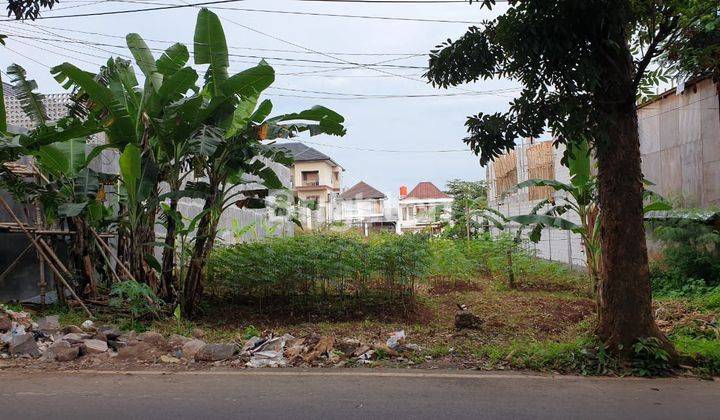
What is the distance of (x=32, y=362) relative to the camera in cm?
736

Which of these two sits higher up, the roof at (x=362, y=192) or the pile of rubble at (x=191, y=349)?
the roof at (x=362, y=192)

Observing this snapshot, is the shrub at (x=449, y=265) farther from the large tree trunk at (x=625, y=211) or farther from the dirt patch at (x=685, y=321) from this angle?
the large tree trunk at (x=625, y=211)

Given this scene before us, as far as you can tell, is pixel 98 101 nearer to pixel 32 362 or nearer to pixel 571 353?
pixel 32 362

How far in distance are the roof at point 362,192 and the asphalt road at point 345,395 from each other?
4938 cm

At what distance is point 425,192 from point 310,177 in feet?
62.1

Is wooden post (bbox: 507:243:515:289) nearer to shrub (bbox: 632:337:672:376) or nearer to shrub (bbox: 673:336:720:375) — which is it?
shrub (bbox: 673:336:720:375)

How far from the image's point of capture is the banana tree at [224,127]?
871 centimetres

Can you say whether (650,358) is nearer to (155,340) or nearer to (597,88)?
(597,88)

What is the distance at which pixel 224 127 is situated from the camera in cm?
907

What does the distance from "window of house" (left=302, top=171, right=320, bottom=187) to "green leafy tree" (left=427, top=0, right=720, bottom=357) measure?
4038cm

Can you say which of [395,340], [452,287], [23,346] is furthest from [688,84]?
[23,346]

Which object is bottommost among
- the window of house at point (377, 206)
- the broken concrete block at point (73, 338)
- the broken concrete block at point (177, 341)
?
the broken concrete block at point (177, 341)

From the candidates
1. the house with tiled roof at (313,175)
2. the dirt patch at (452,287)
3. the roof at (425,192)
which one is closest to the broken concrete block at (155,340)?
the dirt patch at (452,287)

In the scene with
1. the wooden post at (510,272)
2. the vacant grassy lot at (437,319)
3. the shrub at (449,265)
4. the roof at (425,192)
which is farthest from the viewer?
the roof at (425,192)
